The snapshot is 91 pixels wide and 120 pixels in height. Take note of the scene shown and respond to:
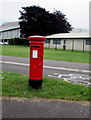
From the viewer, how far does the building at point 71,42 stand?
32.8 m

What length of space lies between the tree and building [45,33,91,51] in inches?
382

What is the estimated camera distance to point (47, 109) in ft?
12.2

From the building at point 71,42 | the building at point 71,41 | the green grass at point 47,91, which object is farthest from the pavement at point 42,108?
the building at point 71,42

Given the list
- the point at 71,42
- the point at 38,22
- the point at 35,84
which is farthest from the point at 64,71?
the point at 38,22

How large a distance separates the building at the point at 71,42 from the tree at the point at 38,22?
9.71 m

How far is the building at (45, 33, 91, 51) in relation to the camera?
3275 centimetres

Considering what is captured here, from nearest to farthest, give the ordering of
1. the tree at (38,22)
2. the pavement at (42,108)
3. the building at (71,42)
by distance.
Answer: the pavement at (42,108) < the building at (71,42) < the tree at (38,22)

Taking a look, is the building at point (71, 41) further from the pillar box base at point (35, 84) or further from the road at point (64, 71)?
the pillar box base at point (35, 84)

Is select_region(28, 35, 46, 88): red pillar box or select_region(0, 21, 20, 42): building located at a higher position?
select_region(0, 21, 20, 42): building

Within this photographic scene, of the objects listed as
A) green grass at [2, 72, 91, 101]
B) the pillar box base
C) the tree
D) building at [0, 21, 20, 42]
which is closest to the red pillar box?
the pillar box base

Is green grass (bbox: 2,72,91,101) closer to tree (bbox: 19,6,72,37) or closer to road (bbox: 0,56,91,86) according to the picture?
road (bbox: 0,56,91,86)

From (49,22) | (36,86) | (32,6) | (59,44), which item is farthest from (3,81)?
(32,6)

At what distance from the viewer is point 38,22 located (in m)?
48.7

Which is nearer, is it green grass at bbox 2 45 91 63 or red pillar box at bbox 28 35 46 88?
red pillar box at bbox 28 35 46 88
